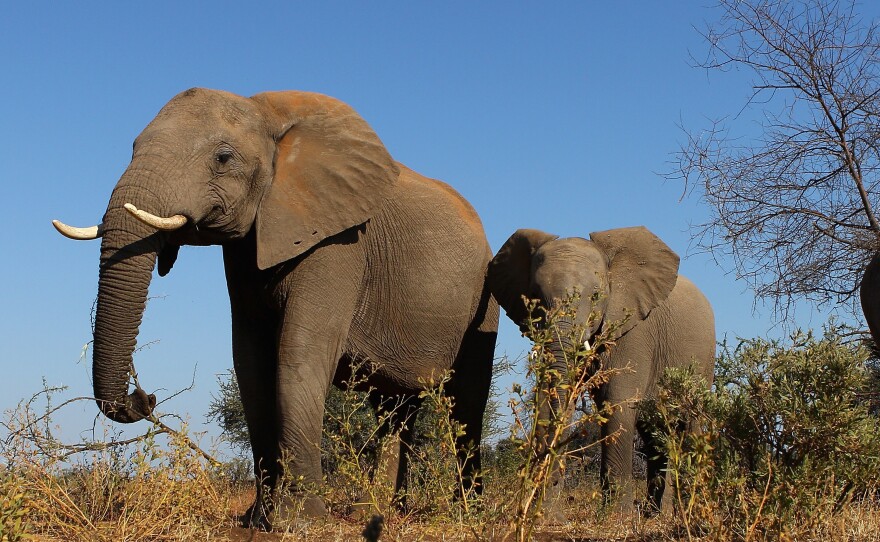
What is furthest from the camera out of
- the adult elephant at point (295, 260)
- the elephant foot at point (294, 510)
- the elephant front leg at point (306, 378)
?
the elephant front leg at point (306, 378)

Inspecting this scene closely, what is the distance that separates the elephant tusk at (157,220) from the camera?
690 cm

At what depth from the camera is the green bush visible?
5617mm

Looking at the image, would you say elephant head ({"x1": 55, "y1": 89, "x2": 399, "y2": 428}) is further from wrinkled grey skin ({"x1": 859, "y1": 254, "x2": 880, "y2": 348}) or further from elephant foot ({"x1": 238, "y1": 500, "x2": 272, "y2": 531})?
wrinkled grey skin ({"x1": 859, "y1": 254, "x2": 880, "y2": 348})

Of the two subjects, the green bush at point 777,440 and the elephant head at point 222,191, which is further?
the elephant head at point 222,191

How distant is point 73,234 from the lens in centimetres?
715

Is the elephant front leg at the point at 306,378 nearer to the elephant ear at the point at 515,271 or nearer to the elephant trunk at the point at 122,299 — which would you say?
the elephant trunk at the point at 122,299

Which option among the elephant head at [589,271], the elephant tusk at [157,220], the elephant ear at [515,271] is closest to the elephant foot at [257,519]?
the elephant tusk at [157,220]

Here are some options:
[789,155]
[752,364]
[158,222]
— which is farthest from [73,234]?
[789,155]

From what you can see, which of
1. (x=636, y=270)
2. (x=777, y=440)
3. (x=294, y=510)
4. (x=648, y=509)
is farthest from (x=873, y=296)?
(x=636, y=270)

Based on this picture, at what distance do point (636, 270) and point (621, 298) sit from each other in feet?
1.19

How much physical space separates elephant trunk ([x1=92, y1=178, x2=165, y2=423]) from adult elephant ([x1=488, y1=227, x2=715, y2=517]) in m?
3.57

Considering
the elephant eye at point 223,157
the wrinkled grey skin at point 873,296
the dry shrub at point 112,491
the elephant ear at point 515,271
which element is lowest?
the dry shrub at point 112,491

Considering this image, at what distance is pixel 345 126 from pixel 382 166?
41 centimetres

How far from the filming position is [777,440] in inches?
242
